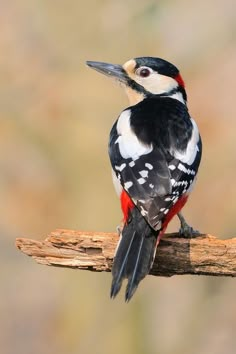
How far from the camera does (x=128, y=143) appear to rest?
23.0 feet

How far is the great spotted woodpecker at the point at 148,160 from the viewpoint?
6.44 metres

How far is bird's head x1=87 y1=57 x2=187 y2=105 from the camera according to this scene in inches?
306

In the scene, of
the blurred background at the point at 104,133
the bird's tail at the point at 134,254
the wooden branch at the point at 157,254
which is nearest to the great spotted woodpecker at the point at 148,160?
the bird's tail at the point at 134,254

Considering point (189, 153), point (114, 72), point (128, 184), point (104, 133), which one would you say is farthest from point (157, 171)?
point (104, 133)

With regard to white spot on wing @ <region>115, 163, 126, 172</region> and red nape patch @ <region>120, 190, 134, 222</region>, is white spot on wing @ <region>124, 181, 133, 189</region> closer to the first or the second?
red nape patch @ <region>120, 190, 134, 222</region>

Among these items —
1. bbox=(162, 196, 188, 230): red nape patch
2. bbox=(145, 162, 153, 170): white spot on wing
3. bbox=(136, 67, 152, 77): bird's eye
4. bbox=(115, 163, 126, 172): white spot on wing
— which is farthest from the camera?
bbox=(136, 67, 152, 77): bird's eye

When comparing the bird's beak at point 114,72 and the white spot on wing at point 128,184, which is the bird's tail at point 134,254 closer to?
the white spot on wing at point 128,184

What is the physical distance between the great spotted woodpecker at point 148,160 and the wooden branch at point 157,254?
118 millimetres

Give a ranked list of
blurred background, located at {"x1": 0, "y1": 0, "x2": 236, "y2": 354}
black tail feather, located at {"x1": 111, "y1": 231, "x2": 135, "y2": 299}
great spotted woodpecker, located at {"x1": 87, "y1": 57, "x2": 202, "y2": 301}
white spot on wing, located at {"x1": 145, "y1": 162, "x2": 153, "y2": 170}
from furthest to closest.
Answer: blurred background, located at {"x1": 0, "y1": 0, "x2": 236, "y2": 354} → white spot on wing, located at {"x1": 145, "y1": 162, "x2": 153, "y2": 170} → great spotted woodpecker, located at {"x1": 87, "y1": 57, "x2": 202, "y2": 301} → black tail feather, located at {"x1": 111, "y1": 231, "x2": 135, "y2": 299}

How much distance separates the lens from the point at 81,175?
474 inches

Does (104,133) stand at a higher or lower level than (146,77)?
lower

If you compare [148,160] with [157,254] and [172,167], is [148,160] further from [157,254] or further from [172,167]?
[157,254]

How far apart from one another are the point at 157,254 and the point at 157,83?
1608 mm

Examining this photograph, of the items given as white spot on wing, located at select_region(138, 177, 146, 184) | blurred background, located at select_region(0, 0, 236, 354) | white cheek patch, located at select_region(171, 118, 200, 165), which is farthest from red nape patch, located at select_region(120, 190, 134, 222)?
blurred background, located at select_region(0, 0, 236, 354)
